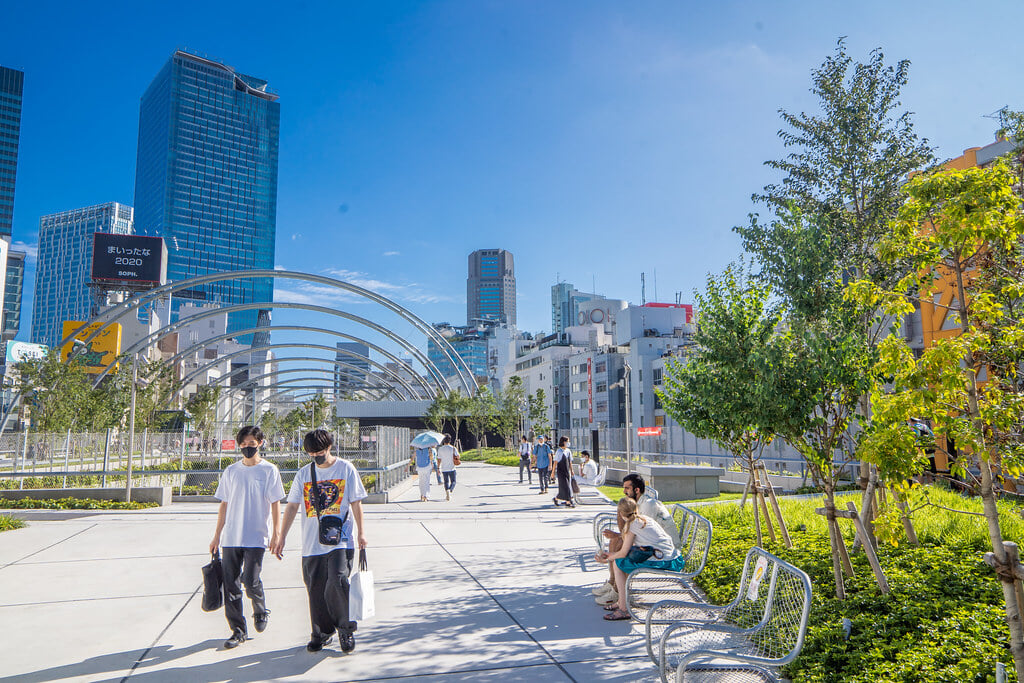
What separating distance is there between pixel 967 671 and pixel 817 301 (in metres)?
5.28

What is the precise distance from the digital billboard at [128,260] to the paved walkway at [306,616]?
234 ft

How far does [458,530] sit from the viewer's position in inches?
498

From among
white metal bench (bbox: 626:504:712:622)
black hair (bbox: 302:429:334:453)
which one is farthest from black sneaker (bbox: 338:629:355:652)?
white metal bench (bbox: 626:504:712:622)

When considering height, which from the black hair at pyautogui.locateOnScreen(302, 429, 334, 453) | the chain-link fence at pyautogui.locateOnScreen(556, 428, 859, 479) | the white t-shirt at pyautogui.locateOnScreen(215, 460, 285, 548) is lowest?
the chain-link fence at pyautogui.locateOnScreen(556, 428, 859, 479)

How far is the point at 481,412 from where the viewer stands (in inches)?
2110

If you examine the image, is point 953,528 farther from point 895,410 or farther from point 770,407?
point 895,410

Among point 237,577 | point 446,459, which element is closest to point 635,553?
point 237,577

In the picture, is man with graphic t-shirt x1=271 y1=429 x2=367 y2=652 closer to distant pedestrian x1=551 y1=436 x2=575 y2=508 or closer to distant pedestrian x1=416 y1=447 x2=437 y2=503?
distant pedestrian x1=551 y1=436 x2=575 y2=508

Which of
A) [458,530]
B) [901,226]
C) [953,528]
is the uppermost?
[901,226]

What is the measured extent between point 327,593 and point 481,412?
48410mm

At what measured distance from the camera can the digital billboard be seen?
73.2 meters

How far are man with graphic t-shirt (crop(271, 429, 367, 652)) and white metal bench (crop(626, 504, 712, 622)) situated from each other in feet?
8.74

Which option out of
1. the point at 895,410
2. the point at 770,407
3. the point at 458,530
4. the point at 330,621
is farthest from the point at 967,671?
the point at 458,530

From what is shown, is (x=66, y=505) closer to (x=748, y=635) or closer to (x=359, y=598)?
(x=359, y=598)
